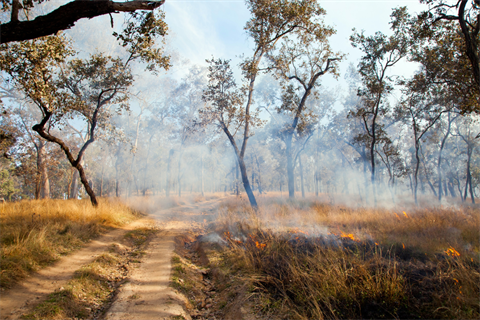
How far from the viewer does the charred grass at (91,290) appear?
11.4ft

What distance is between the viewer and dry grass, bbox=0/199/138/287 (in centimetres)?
461

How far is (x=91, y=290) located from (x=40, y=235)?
9.04 feet

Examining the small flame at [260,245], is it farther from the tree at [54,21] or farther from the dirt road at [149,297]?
the tree at [54,21]

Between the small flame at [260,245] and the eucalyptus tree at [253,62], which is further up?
the eucalyptus tree at [253,62]

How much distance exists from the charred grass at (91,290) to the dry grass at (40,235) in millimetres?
976

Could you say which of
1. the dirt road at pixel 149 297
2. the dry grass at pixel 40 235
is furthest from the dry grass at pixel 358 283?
the dry grass at pixel 40 235

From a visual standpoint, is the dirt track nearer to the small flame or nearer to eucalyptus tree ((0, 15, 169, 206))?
the small flame

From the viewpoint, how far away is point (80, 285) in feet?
14.3

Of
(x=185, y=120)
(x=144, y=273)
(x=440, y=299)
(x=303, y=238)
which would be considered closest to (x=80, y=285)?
(x=144, y=273)

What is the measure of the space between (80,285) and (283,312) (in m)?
3.86

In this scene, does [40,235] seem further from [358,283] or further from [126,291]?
[358,283]

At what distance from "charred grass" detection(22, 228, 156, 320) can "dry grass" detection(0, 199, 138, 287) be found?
0.98m

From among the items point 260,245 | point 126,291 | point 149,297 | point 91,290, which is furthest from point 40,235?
point 260,245

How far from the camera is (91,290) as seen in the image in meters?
4.39
